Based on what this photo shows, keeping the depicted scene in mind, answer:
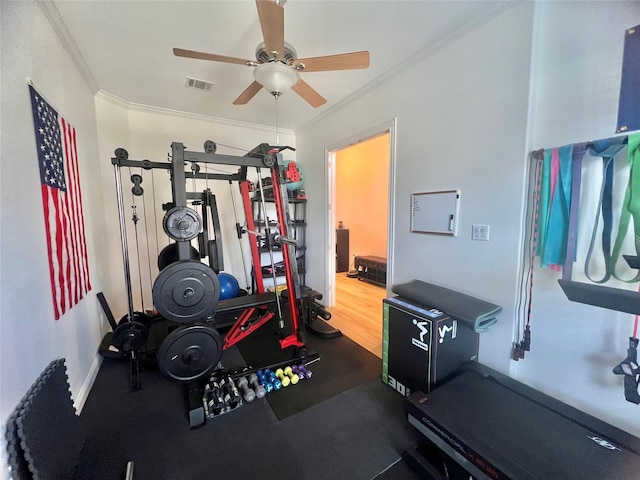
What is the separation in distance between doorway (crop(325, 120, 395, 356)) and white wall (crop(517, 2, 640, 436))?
1432 millimetres

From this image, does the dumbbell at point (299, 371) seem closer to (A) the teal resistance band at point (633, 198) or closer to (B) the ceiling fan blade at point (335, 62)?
(A) the teal resistance band at point (633, 198)

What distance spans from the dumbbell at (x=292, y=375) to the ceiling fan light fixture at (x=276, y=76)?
2190 mm

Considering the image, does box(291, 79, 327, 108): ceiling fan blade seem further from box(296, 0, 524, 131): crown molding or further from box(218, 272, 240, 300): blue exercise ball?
box(218, 272, 240, 300): blue exercise ball

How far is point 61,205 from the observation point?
5.57 ft

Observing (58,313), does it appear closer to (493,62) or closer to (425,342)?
(425,342)

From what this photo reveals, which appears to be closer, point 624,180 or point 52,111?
point 624,180

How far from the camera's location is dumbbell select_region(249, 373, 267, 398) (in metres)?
1.87

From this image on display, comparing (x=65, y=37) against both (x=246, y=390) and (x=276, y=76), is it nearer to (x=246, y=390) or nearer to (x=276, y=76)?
(x=276, y=76)

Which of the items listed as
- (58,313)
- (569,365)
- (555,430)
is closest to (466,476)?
(555,430)

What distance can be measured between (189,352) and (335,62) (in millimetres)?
2223

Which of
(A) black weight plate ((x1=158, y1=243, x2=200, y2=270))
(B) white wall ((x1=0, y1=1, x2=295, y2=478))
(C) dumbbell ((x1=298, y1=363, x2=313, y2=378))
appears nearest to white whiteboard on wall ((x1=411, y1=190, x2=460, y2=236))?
(C) dumbbell ((x1=298, y1=363, x2=313, y2=378))

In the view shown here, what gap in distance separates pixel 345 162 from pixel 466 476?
5472 millimetres

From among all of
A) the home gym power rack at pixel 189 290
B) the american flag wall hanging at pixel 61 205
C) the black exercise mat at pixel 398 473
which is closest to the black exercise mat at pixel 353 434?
the black exercise mat at pixel 398 473

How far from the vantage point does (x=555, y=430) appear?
4.04ft
